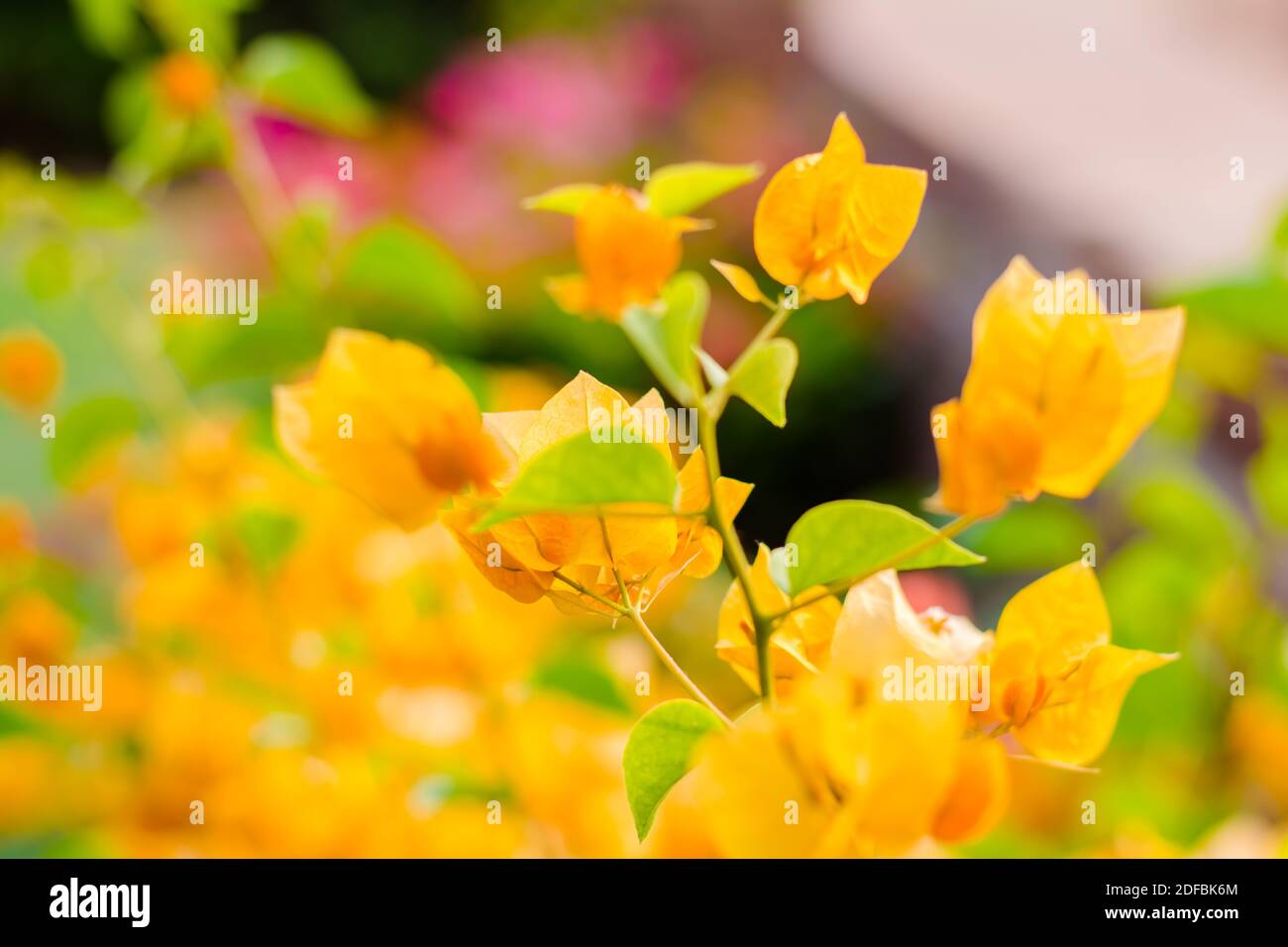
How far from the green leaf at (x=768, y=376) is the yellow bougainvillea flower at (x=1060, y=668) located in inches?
2.2

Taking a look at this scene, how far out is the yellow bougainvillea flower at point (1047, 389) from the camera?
190mm

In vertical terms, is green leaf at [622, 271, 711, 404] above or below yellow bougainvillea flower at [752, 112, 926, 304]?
below

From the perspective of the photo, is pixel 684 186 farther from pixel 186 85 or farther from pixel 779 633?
pixel 186 85

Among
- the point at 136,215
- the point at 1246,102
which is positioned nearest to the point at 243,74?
the point at 136,215

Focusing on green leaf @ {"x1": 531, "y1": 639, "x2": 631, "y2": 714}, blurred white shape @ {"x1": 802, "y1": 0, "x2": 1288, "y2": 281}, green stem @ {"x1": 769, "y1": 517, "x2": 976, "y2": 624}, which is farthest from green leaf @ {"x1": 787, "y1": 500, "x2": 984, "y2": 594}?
blurred white shape @ {"x1": 802, "y1": 0, "x2": 1288, "y2": 281}

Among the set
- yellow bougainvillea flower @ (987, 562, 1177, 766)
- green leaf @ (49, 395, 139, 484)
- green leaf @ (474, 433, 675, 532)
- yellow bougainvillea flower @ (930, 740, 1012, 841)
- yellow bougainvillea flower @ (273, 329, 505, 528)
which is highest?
green leaf @ (49, 395, 139, 484)

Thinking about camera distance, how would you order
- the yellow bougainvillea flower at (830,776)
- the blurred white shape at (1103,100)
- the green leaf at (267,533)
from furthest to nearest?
the blurred white shape at (1103,100) → the green leaf at (267,533) → the yellow bougainvillea flower at (830,776)

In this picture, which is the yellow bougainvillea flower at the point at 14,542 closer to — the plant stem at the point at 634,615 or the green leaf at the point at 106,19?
the green leaf at the point at 106,19

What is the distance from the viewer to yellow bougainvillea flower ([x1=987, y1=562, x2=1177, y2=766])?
201 mm

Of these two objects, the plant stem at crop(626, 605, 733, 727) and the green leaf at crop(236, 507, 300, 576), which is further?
the green leaf at crop(236, 507, 300, 576)

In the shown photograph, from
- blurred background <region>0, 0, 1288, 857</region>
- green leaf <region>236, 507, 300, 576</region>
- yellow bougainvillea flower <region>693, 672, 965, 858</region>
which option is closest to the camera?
yellow bougainvillea flower <region>693, 672, 965, 858</region>

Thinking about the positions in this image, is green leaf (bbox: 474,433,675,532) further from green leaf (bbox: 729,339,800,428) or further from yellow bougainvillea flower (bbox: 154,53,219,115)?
yellow bougainvillea flower (bbox: 154,53,219,115)

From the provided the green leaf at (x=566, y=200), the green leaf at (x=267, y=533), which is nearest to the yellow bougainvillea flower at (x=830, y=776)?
the green leaf at (x=566, y=200)
